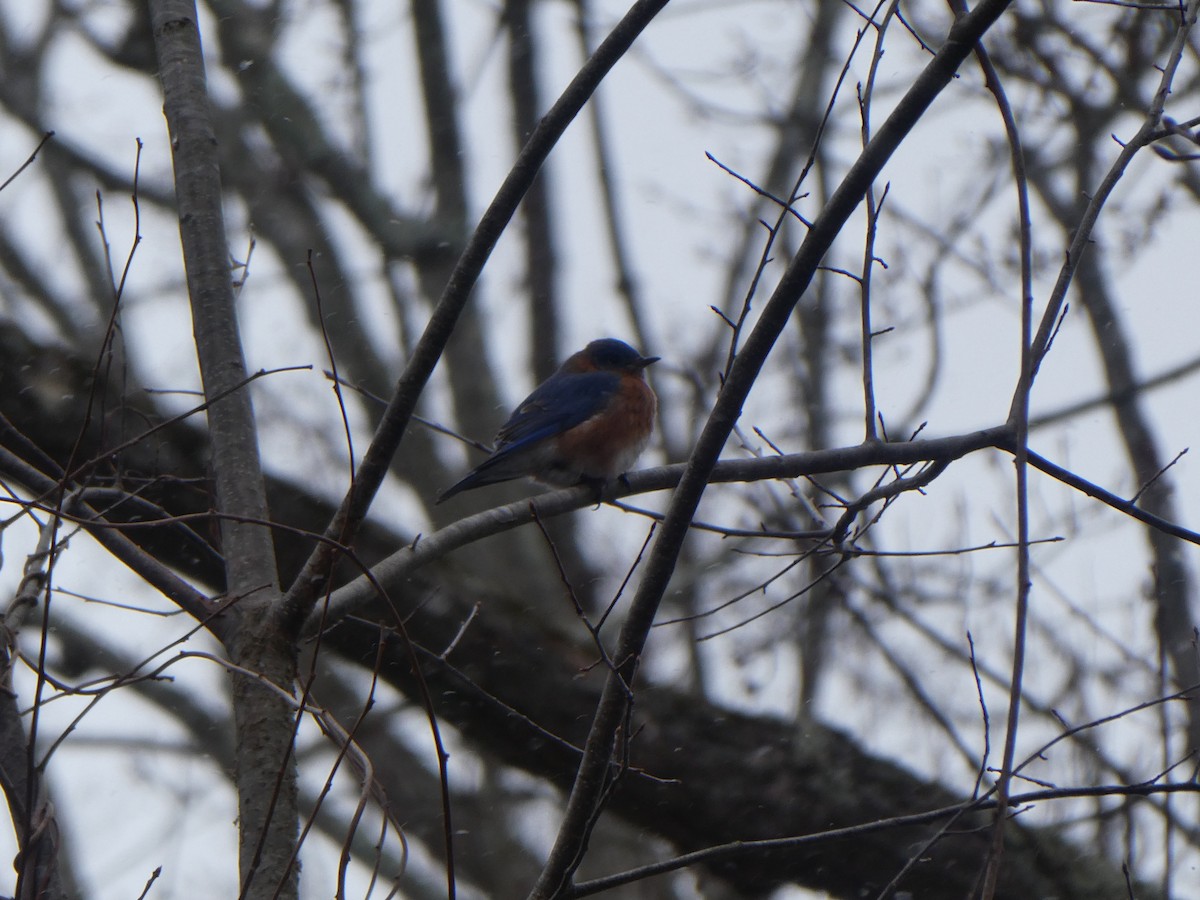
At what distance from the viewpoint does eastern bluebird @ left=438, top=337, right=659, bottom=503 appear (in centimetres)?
546

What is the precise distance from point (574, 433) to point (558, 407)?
331mm

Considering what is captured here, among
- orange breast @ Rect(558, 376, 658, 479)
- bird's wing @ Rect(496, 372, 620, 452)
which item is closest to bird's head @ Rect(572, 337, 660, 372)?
bird's wing @ Rect(496, 372, 620, 452)

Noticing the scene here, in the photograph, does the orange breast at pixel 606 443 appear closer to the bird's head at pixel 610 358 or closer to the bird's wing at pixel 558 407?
the bird's wing at pixel 558 407

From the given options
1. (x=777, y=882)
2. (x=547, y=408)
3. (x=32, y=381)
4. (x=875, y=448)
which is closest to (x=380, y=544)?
(x=547, y=408)

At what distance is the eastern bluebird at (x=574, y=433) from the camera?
5465mm

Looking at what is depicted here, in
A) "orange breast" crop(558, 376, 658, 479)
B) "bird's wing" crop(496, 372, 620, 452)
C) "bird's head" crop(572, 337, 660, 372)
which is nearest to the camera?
"orange breast" crop(558, 376, 658, 479)

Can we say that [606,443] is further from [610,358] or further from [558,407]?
[610,358]

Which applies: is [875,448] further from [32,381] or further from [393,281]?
[393,281]

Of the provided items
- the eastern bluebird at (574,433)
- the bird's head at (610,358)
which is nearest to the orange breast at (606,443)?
the eastern bluebird at (574,433)

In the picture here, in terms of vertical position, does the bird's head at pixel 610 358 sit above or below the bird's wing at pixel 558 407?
above

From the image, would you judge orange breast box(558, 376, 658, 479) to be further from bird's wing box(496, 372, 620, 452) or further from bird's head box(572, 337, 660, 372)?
bird's head box(572, 337, 660, 372)

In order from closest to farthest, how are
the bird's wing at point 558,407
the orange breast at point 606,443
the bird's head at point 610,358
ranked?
1. the orange breast at point 606,443
2. the bird's wing at point 558,407
3. the bird's head at point 610,358

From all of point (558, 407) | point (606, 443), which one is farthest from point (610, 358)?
point (606, 443)

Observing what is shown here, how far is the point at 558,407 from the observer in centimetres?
580
